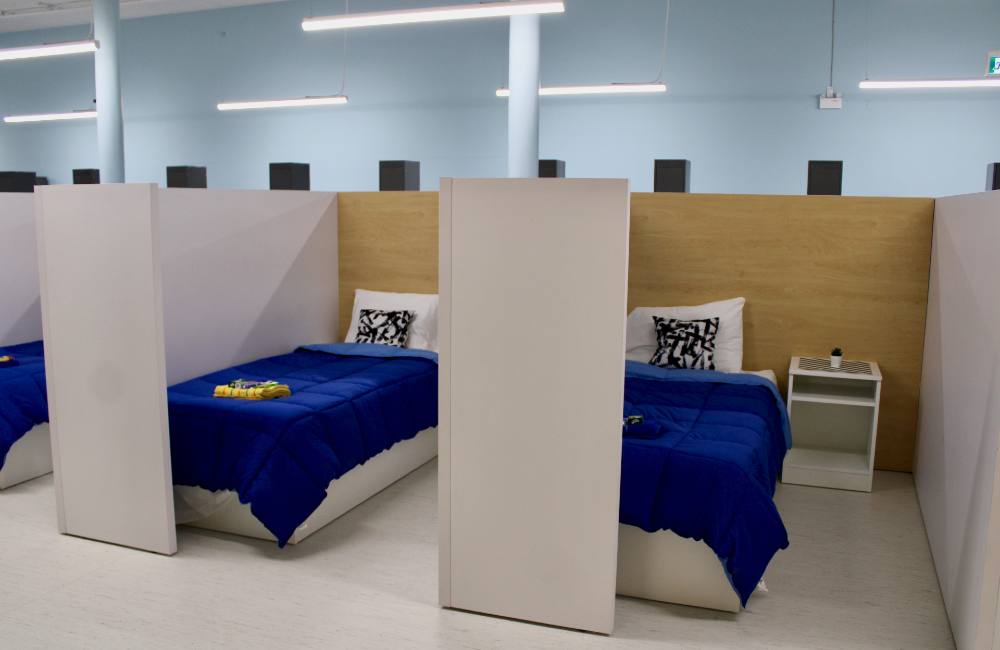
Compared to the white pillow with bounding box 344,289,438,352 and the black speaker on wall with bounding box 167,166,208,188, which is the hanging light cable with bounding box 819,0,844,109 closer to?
the white pillow with bounding box 344,289,438,352

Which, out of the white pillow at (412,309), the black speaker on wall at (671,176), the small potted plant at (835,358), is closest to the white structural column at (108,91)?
the white pillow at (412,309)

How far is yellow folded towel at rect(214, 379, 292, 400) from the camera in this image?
3711 mm

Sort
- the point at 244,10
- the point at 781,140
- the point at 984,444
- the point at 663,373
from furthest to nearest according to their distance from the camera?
1. the point at 244,10
2. the point at 781,140
3. the point at 663,373
4. the point at 984,444

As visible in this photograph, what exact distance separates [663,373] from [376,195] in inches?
88.6

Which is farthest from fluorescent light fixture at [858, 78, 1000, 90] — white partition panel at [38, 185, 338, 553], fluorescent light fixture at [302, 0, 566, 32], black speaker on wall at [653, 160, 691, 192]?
white partition panel at [38, 185, 338, 553]

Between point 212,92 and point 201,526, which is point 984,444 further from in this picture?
point 212,92

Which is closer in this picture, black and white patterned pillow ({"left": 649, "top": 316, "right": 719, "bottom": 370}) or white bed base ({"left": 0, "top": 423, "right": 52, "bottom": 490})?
white bed base ({"left": 0, "top": 423, "right": 52, "bottom": 490})

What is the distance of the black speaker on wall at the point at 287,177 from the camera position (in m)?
5.31

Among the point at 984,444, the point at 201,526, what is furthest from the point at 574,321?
the point at 201,526

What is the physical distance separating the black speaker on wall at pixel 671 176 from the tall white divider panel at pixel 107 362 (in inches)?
115

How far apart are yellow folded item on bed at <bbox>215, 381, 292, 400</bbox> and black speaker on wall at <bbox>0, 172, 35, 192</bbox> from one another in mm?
3271

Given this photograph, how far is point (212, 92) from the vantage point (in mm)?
10641

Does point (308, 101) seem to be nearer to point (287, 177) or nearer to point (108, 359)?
point (287, 177)

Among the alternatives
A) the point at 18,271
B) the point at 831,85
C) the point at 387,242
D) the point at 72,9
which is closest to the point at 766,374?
the point at 387,242
